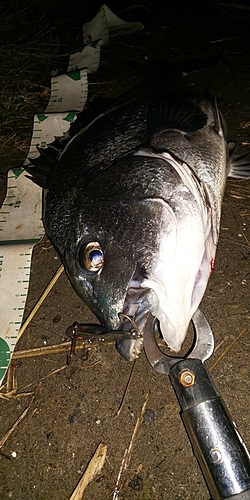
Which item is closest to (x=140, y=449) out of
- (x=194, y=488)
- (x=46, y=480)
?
(x=194, y=488)

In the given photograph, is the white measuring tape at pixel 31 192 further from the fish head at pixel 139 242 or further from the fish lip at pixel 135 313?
the fish lip at pixel 135 313

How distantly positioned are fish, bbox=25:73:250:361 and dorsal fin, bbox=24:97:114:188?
0.08m

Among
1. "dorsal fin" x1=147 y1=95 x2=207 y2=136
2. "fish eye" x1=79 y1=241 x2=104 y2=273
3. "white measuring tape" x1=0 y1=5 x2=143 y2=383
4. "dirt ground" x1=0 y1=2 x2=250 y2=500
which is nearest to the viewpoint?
"fish eye" x1=79 y1=241 x2=104 y2=273

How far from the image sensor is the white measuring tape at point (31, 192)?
3.05 meters

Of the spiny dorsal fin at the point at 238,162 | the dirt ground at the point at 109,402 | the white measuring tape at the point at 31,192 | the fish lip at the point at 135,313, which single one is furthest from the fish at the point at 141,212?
the white measuring tape at the point at 31,192

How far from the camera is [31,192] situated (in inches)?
147

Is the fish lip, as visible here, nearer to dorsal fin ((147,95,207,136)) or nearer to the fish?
the fish

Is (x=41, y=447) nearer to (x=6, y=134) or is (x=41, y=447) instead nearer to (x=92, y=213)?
(x=92, y=213)

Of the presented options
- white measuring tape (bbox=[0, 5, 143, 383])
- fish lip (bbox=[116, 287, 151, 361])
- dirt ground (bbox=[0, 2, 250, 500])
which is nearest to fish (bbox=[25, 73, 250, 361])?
fish lip (bbox=[116, 287, 151, 361])

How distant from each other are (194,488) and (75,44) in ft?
16.1

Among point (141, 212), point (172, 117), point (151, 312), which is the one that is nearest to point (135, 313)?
point (151, 312)

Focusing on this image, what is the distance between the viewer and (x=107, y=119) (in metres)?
2.97

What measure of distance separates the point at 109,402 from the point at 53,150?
5.80 ft

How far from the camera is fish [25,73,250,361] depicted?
2123 mm
